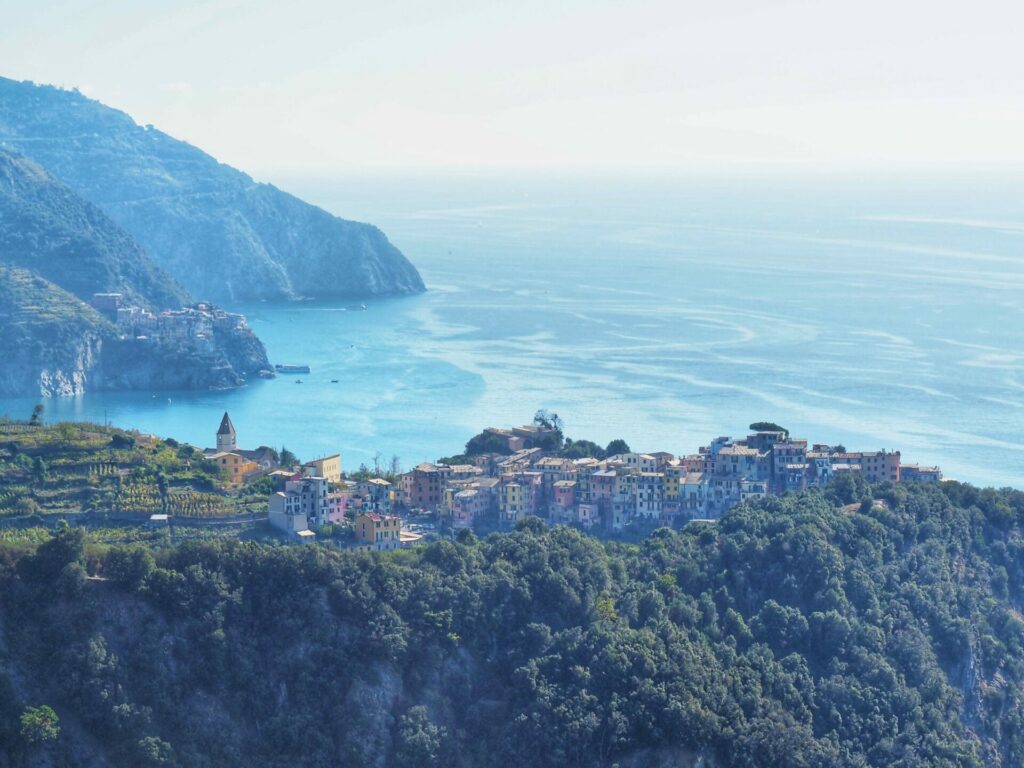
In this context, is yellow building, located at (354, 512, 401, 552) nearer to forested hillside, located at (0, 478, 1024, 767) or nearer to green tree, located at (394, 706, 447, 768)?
forested hillside, located at (0, 478, 1024, 767)

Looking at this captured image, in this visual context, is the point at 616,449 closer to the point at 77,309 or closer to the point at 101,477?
the point at 101,477

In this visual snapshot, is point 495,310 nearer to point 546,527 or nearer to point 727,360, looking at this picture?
point 727,360

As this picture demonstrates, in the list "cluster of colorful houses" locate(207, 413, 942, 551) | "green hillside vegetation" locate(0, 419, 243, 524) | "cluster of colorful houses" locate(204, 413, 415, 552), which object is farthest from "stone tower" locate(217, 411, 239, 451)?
"green hillside vegetation" locate(0, 419, 243, 524)

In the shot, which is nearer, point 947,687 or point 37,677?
point 37,677

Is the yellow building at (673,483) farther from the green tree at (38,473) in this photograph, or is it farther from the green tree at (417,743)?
the green tree at (38,473)

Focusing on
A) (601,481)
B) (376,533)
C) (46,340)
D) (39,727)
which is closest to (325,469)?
(376,533)

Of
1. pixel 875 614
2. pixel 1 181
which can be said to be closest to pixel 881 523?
pixel 875 614

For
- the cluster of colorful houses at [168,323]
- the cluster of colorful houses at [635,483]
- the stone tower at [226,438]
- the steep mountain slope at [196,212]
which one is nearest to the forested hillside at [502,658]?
the cluster of colorful houses at [635,483]
